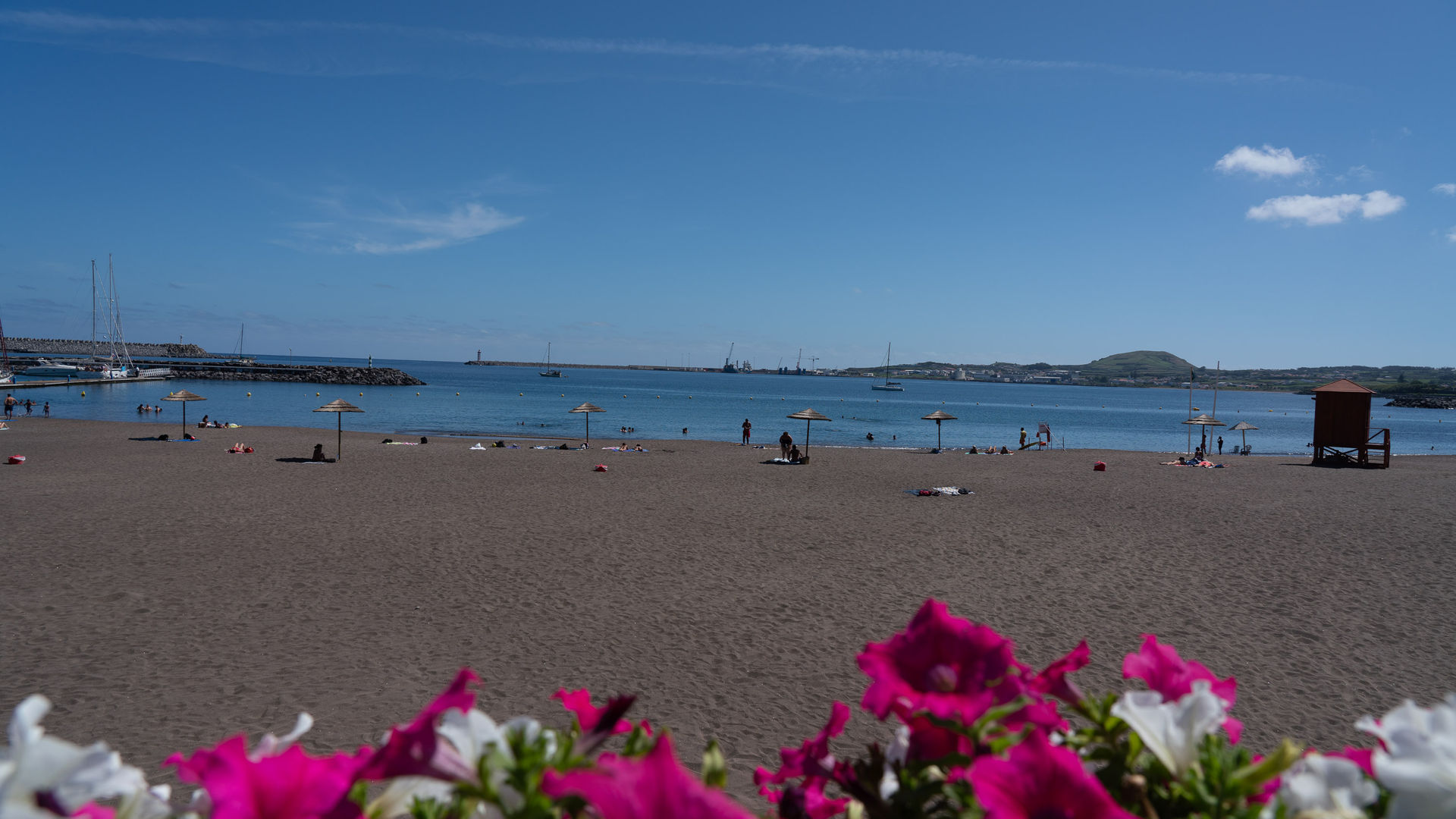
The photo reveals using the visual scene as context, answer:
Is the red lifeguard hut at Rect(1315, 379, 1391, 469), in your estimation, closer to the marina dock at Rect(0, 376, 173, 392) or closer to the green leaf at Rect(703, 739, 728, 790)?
the green leaf at Rect(703, 739, 728, 790)

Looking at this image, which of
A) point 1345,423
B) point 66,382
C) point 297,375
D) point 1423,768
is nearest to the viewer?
point 1423,768

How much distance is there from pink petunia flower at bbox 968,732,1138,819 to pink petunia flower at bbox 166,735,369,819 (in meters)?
0.62

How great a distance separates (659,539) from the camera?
1288cm

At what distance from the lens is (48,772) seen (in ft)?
2.41

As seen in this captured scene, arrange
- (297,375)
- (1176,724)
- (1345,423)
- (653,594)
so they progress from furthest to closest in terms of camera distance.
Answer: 1. (297,375)
2. (1345,423)
3. (653,594)
4. (1176,724)

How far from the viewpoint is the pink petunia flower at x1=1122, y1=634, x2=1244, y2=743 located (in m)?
1.16

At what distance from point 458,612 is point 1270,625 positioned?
861 cm

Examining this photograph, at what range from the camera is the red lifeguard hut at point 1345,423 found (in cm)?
2617

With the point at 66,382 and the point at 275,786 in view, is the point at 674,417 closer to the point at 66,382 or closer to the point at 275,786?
the point at 66,382

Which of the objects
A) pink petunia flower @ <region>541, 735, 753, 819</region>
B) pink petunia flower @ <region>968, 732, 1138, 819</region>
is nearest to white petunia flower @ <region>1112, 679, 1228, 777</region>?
pink petunia flower @ <region>968, 732, 1138, 819</region>

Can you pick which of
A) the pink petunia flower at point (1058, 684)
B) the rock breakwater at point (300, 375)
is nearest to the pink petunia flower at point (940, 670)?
the pink petunia flower at point (1058, 684)

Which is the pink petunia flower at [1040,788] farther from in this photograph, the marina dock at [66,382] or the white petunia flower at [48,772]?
Result: the marina dock at [66,382]

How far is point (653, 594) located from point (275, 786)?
9075 millimetres

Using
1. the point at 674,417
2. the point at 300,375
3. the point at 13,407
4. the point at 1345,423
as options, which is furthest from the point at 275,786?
the point at 300,375
